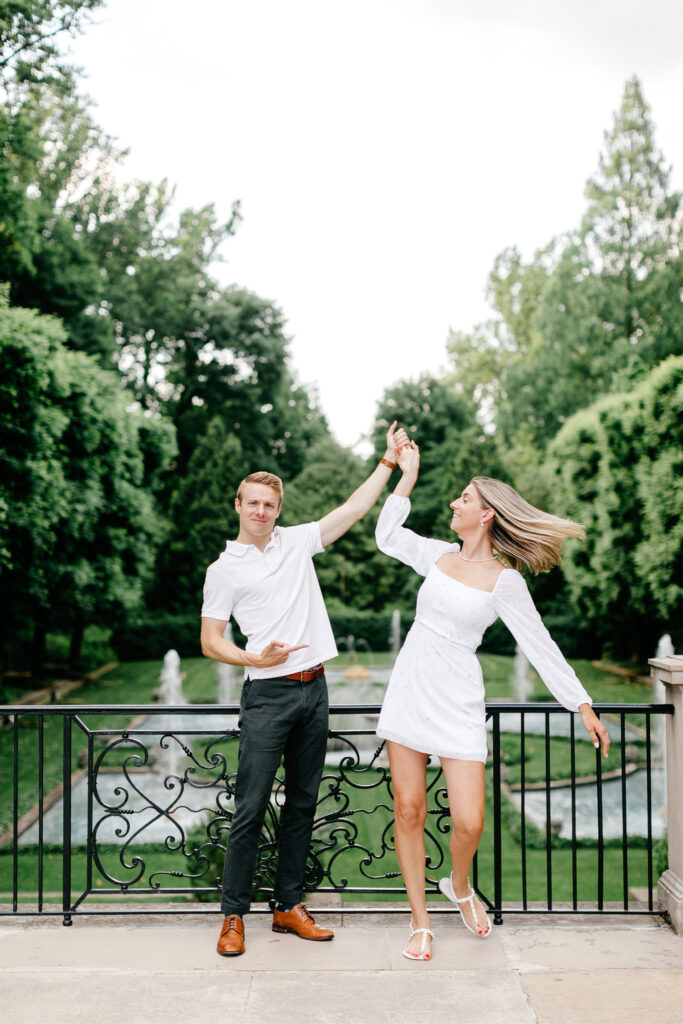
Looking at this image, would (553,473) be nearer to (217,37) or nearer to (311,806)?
(217,37)

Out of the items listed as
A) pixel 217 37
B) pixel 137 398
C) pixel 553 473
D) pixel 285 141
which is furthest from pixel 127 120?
pixel 553 473

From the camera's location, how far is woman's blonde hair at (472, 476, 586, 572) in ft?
11.8

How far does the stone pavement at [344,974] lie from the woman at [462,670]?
0.26 metres

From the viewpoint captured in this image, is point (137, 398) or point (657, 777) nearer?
point (657, 777)

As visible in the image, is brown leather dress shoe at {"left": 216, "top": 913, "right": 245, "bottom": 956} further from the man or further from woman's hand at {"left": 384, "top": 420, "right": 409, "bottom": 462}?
woman's hand at {"left": 384, "top": 420, "right": 409, "bottom": 462}

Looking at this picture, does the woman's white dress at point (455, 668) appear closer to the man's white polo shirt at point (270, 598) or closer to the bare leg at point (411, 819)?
the bare leg at point (411, 819)

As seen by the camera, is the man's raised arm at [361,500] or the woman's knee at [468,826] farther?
the man's raised arm at [361,500]

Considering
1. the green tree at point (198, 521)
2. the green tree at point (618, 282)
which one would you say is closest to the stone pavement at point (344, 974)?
the green tree at point (618, 282)

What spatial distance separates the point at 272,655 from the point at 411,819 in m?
0.94

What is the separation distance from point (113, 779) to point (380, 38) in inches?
488

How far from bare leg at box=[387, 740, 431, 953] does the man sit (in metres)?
0.37

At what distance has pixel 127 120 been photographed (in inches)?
1065

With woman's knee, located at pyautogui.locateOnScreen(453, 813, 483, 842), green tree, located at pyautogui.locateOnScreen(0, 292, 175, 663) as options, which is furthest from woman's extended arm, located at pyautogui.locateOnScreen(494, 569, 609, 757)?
green tree, located at pyautogui.locateOnScreen(0, 292, 175, 663)

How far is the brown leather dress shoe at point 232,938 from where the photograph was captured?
3674mm
